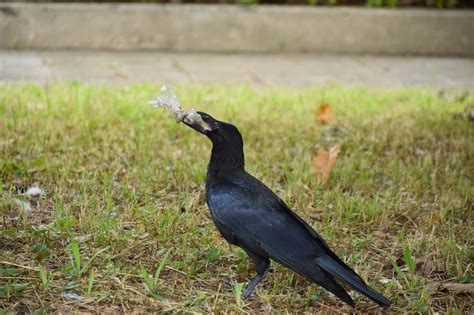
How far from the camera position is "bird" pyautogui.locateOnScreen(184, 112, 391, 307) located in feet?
10.1

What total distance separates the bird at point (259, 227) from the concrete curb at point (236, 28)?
4.62 metres

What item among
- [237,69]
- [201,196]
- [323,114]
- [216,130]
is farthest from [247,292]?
[237,69]

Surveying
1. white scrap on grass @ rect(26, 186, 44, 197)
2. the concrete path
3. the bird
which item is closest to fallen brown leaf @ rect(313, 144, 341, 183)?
the bird

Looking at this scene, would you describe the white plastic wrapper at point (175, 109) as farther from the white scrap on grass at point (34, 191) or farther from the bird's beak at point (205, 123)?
the white scrap on grass at point (34, 191)

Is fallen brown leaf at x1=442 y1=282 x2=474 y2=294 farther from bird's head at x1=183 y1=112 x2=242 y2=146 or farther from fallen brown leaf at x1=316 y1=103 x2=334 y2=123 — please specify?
fallen brown leaf at x1=316 y1=103 x2=334 y2=123

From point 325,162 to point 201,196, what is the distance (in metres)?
0.77

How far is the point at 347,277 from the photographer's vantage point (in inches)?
119

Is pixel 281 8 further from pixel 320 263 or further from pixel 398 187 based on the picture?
pixel 320 263

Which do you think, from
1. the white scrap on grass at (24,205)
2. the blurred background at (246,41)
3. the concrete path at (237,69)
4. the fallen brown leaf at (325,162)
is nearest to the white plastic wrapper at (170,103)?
the white scrap on grass at (24,205)

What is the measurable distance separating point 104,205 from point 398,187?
163 cm

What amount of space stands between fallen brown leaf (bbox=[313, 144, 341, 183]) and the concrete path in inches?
99.2

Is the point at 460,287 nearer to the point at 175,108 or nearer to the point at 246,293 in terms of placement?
the point at 246,293

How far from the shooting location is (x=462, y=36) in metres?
8.40

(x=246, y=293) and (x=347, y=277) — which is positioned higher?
(x=347, y=277)
